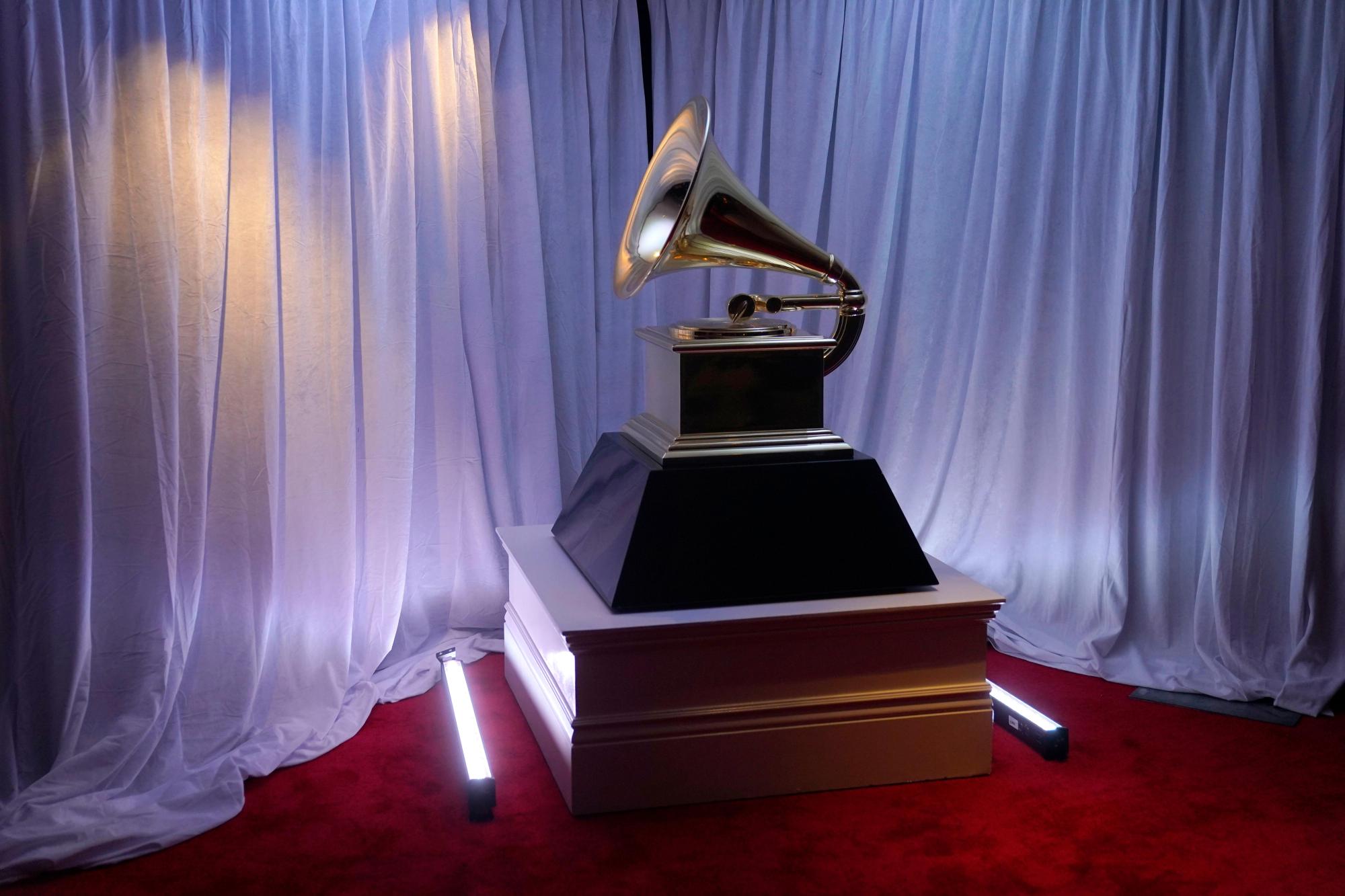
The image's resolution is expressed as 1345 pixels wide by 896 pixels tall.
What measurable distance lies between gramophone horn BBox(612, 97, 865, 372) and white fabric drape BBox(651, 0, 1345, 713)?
3.12 ft

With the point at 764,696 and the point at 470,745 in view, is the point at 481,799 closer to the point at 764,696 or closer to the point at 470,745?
the point at 470,745

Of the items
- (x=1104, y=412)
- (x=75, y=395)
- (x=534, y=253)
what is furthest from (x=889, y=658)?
(x=75, y=395)

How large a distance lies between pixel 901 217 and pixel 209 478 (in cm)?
218

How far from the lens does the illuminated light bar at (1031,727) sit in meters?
2.58

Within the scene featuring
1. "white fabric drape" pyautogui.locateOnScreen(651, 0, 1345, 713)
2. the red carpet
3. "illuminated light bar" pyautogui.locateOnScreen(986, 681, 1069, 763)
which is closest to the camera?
the red carpet

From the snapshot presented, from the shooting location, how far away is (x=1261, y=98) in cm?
302

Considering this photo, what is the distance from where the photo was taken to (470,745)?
8.23 feet

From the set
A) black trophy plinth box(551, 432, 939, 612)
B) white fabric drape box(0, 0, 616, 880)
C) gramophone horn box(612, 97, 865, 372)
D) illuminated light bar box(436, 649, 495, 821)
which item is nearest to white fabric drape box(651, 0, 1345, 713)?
white fabric drape box(0, 0, 616, 880)

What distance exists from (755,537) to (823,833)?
0.61 metres

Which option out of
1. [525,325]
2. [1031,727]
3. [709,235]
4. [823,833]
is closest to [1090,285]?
[1031,727]

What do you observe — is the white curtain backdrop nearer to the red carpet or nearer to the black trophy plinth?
the red carpet

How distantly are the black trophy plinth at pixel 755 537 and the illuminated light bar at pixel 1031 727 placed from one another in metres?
0.38

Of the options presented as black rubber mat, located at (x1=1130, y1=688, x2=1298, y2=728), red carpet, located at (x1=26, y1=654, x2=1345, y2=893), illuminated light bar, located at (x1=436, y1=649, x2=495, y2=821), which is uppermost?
illuminated light bar, located at (x1=436, y1=649, x2=495, y2=821)

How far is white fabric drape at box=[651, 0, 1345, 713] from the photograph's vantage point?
3.04 metres
